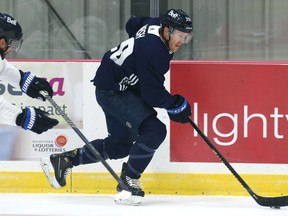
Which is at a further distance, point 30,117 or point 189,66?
point 189,66

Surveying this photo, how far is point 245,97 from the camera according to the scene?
5.40 metres

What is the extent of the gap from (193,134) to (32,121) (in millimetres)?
1183

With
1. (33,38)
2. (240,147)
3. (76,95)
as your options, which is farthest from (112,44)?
(240,147)

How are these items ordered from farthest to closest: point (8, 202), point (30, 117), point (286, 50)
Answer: point (286, 50) < point (8, 202) < point (30, 117)

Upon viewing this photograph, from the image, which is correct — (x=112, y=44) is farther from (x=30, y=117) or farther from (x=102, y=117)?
(x=30, y=117)

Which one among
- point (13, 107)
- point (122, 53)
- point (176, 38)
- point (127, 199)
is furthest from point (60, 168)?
point (176, 38)

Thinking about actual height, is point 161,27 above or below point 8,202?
above

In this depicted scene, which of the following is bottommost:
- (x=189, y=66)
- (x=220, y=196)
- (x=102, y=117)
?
(x=220, y=196)

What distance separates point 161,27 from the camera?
195 inches

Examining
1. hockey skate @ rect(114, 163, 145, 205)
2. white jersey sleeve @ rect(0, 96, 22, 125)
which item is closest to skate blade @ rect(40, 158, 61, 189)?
hockey skate @ rect(114, 163, 145, 205)

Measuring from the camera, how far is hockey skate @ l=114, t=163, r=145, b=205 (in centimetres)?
500

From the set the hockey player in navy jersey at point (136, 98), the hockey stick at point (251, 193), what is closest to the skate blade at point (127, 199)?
the hockey player in navy jersey at point (136, 98)

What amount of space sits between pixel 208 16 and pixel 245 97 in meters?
1.60

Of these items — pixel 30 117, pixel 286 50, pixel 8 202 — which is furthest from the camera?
pixel 286 50
